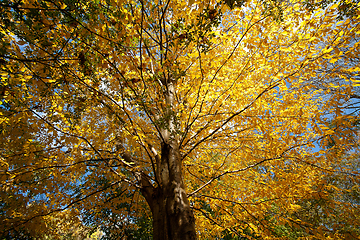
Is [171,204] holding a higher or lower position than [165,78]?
lower

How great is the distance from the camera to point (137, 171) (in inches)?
108

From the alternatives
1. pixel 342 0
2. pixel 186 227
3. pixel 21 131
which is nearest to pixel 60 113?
pixel 21 131

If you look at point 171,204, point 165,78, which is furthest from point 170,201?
point 165,78

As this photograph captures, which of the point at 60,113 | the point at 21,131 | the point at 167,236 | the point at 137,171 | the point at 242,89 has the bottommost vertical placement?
the point at 167,236

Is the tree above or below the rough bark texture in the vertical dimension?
above

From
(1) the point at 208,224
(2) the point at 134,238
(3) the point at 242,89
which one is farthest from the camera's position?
(2) the point at 134,238

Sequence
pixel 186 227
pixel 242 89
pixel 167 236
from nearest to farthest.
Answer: pixel 186 227, pixel 167 236, pixel 242 89

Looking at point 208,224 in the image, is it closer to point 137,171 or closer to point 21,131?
point 137,171

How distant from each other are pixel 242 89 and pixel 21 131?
11.9ft

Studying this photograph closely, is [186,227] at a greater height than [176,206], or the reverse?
[176,206]

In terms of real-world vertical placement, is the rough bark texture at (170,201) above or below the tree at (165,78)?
below

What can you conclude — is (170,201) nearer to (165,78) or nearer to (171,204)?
(171,204)

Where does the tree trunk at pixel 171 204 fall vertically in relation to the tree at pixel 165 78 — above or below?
below

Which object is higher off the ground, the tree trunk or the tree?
the tree
